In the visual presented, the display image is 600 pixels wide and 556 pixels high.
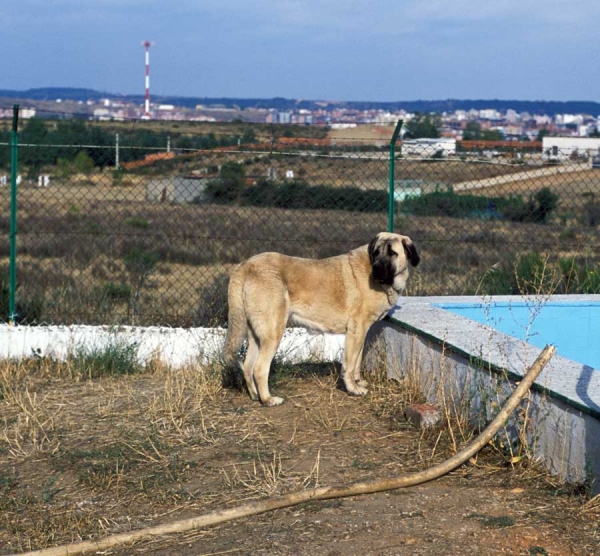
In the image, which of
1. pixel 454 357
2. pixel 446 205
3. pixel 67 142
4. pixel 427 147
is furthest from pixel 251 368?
pixel 67 142

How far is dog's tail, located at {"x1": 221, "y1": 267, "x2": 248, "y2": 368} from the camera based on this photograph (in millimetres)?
7266

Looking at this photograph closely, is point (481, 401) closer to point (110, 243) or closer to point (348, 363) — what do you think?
point (348, 363)

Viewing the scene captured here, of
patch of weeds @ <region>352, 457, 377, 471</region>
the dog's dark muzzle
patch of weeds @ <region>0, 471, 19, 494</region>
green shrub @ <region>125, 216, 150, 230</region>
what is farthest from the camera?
green shrub @ <region>125, 216, 150, 230</region>

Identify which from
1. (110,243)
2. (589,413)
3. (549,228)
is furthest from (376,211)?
(589,413)

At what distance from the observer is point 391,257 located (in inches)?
286

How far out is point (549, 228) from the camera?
22.5m

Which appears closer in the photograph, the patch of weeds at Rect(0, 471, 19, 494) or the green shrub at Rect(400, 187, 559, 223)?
the patch of weeds at Rect(0, 471, 19, 494)

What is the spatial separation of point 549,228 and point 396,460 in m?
17.3

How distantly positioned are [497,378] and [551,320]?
9.59ft

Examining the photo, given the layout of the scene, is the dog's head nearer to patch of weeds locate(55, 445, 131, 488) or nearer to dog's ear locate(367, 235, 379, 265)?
dog's ear locate(367, 235, 379, 265)

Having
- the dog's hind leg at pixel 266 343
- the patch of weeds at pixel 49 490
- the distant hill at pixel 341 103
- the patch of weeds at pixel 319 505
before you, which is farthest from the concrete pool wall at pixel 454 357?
the distant hill at pixel 341 103

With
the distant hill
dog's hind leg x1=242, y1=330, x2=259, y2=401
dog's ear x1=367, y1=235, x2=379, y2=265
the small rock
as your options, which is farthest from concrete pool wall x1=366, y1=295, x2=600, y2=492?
the distant hill

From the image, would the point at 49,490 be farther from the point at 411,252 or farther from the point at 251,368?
the point at 411,252

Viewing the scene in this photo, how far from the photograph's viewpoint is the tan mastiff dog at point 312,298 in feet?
23.7
